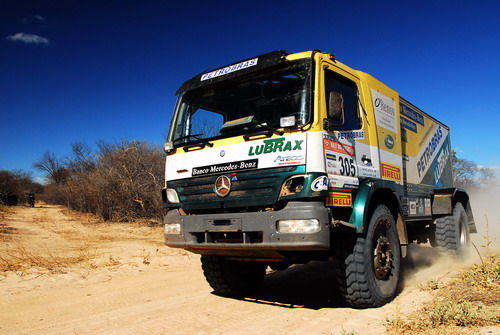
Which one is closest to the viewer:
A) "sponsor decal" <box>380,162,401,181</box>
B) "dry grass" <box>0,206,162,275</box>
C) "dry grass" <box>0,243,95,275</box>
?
"sponsor decal" <box>380,162,401,181</box>

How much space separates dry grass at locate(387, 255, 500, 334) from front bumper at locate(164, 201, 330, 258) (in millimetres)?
1075

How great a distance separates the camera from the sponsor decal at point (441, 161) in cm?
827

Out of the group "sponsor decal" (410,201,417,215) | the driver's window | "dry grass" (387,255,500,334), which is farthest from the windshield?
"sponsor decal" (410,201,417,215)

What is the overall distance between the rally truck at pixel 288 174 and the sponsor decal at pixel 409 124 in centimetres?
78

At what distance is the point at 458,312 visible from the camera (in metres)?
3.68

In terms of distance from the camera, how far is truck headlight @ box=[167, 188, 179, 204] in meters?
5.14

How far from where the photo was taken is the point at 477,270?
230 inches

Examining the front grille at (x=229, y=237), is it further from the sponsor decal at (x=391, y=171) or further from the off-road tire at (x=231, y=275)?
the sponsor decal at (x=391, y=171)

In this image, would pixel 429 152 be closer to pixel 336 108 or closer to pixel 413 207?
pixel 413 207

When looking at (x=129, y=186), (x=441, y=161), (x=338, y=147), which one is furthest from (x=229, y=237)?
(x=129, y=186)

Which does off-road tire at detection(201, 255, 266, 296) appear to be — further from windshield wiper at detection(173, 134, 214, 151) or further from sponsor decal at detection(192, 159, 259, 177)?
windshield wiper at detection(173, 134, 214, 151)

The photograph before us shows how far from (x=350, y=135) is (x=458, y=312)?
223 cm

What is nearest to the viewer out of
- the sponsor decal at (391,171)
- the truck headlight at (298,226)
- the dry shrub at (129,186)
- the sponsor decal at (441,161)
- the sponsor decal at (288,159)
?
the truck headlight at (298,226)

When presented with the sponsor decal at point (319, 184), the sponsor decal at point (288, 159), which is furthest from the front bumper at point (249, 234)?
the sponsor decal at point (288, 159)
